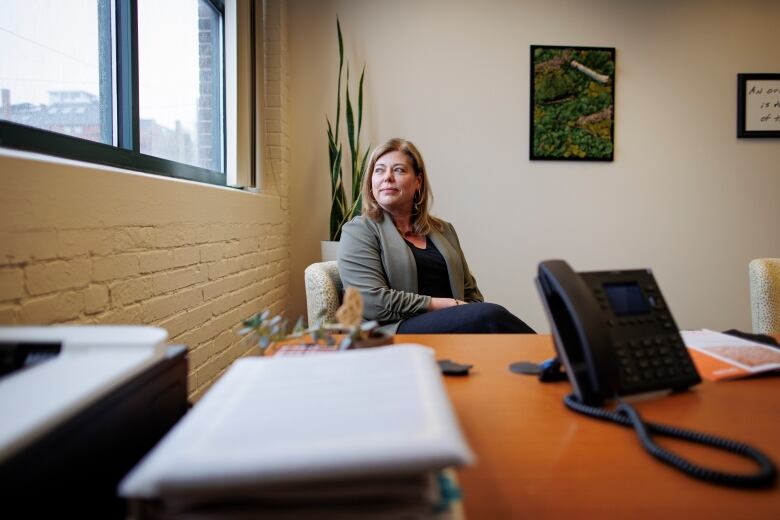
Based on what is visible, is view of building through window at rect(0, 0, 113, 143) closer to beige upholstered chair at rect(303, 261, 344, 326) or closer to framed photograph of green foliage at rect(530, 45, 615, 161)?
beige upholstered chair at rect(303, 261, 344, 326)

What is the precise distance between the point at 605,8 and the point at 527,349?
329 centimetres

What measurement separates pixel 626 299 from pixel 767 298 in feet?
3.60

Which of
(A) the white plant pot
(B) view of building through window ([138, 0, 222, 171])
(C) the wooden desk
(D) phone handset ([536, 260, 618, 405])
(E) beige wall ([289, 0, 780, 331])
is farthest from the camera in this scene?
(E) beige wall ([289, 0, 780, 331])

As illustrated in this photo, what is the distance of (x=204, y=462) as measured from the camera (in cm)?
40

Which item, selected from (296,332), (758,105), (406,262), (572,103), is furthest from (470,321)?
(758,105)

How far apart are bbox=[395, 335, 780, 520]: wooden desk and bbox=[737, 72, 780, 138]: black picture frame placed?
11.4 ft

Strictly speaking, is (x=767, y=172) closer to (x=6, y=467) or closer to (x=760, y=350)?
(x=760, y=350)

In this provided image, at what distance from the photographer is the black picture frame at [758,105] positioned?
373 cm

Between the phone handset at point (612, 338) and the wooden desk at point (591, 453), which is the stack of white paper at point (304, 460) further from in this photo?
the phone handset at point (612, 338)

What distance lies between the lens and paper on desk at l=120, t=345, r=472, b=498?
0.40 metres

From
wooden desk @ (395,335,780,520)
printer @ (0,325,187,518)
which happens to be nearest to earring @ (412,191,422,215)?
wooden desk @ (395,335,780,520)

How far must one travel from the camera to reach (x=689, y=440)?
669mm

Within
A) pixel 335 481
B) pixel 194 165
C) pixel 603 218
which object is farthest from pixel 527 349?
pixel 603 218

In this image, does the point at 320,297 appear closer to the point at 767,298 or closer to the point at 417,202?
the point at 417,202
